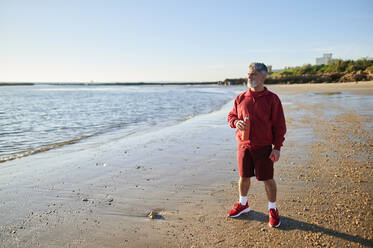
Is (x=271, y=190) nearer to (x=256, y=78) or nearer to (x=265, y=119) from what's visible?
(x=265, y=119)

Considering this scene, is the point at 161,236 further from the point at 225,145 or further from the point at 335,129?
the point at 335,129

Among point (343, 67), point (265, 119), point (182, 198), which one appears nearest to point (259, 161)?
point (265, 119)

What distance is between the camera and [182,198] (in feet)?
11.9

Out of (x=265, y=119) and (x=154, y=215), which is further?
(x=154, y=215)

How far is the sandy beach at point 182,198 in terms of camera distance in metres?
2.61

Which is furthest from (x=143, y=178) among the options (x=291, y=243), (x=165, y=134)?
(x=165, y=134)

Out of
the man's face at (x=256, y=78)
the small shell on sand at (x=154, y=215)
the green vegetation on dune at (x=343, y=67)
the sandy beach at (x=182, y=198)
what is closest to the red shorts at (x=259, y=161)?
the sandy beach at (x=182, y=198)

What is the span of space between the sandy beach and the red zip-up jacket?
3.19ft

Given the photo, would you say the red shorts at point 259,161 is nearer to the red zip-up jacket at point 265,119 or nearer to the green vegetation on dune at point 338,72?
the red zip-up jacket at point 265,119

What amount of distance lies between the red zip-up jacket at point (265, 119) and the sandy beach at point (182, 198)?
0.97 metres

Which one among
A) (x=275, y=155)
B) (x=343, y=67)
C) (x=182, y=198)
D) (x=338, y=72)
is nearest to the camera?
(x=275, y=155)

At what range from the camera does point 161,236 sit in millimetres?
2654

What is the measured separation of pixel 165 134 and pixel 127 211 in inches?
222

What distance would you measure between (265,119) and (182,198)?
174 centimetres
